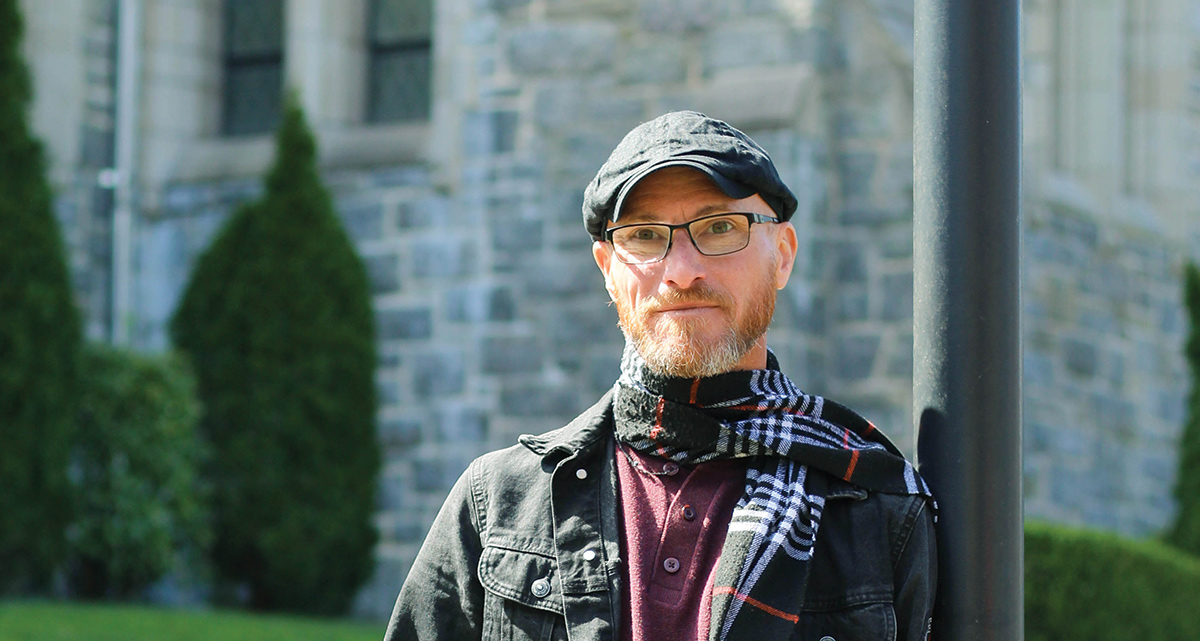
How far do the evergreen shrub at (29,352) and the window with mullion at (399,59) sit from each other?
6.82 ft

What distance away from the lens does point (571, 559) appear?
215 centimetres

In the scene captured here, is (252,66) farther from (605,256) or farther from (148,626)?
(605,256)

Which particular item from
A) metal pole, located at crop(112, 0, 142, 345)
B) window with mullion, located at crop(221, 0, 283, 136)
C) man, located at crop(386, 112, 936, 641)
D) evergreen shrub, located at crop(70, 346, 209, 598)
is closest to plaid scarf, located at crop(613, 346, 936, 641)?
man, located at crop(386, 112, 936, 641)

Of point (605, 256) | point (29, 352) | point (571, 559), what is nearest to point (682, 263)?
point (605, 256)

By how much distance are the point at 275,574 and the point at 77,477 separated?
116cm

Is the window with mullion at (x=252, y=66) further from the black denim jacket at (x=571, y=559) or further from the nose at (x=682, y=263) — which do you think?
the nose at (x=682, y=263)

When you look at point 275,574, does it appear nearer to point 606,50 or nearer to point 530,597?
point 606,50

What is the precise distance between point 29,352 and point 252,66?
265 cm

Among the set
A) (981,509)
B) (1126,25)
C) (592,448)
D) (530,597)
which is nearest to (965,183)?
(981,509)

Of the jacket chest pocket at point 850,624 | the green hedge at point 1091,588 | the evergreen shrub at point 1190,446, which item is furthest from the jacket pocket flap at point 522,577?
the evergreen shrub at point 1190,446

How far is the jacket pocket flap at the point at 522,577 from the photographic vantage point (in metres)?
2.14

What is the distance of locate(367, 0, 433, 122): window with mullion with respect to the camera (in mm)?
9430

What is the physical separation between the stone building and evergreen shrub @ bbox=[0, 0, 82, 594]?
3.08ft

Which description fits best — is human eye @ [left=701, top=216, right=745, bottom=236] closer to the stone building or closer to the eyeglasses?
the eyeglasses
